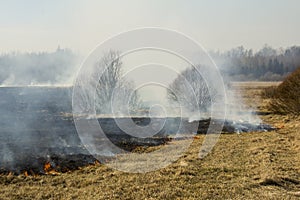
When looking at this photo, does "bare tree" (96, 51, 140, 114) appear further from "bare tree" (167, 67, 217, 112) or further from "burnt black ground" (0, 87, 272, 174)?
"bare tree" (167, 67, 217, 112)

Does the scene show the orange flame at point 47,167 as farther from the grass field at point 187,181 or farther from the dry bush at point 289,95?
the dry bush at point 289,95

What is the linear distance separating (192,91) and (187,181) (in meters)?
21.6

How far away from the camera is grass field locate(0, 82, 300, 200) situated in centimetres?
914

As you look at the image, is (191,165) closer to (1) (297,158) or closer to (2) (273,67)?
(1) (297,158)

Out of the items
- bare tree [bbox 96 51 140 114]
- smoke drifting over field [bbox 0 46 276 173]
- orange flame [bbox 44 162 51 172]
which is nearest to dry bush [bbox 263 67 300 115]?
smoke drifting over field [bbox 0 46 276 173]

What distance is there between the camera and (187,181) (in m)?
10.2

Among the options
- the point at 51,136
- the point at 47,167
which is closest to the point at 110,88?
the point at 51,136

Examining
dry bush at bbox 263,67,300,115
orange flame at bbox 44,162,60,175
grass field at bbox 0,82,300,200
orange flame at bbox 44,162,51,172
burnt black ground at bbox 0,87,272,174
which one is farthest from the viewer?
dry bush at bbox 263,67,300,115

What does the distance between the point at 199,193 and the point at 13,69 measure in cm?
5032

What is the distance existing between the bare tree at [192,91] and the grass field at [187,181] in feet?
56.0

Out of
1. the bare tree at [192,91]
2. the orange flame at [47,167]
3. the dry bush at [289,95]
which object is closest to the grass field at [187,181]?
the orange flame at [47,167]

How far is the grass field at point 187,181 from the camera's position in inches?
360

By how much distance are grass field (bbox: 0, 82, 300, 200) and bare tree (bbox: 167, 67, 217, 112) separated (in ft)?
56.0

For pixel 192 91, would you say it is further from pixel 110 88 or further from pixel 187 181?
pixel 187 181
